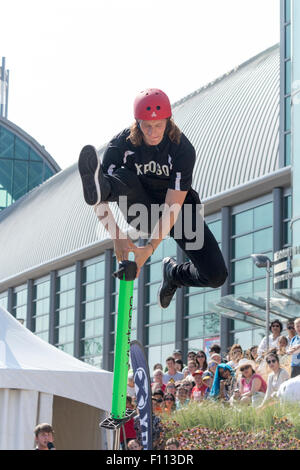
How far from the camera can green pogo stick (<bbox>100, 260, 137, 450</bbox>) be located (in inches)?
179

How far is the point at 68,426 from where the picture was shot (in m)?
14.6

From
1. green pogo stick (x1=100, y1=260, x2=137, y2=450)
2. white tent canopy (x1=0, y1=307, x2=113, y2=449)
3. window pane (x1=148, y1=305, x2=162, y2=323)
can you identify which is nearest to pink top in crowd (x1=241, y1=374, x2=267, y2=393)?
white tent canopy (x1=0, y1=307, x2=113, y2=449)

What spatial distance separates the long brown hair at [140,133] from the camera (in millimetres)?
5062

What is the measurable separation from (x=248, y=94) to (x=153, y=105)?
82.9 ft

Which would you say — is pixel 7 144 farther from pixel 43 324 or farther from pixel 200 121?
pixel 200 121

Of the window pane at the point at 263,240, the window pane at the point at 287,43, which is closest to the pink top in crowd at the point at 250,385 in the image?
the window pane at the point at 263,240

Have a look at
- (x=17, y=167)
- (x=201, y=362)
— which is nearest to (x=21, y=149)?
(x=17, y=167)

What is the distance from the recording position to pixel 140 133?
507 cm

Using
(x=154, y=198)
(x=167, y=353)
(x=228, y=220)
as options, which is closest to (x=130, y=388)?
(x=154, y=198)

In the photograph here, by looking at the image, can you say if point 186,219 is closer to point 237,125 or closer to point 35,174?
point 237,125

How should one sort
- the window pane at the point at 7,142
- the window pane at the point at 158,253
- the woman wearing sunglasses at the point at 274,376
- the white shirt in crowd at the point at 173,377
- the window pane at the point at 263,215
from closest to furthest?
the woman wearing sunglasses at the point at 274,376
the white shirt in crowd at the point at 173,377
the window pane at the point at 263,215
the window pane at the point at 158,253
the window pane at the point at 7,142

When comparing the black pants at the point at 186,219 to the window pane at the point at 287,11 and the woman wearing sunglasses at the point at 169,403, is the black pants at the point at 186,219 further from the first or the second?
the window pane at the point at 287,11

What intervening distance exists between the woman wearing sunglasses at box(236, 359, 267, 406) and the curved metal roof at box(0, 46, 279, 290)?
14710mm

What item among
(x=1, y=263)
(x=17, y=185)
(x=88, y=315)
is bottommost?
(x=88, y=315)
